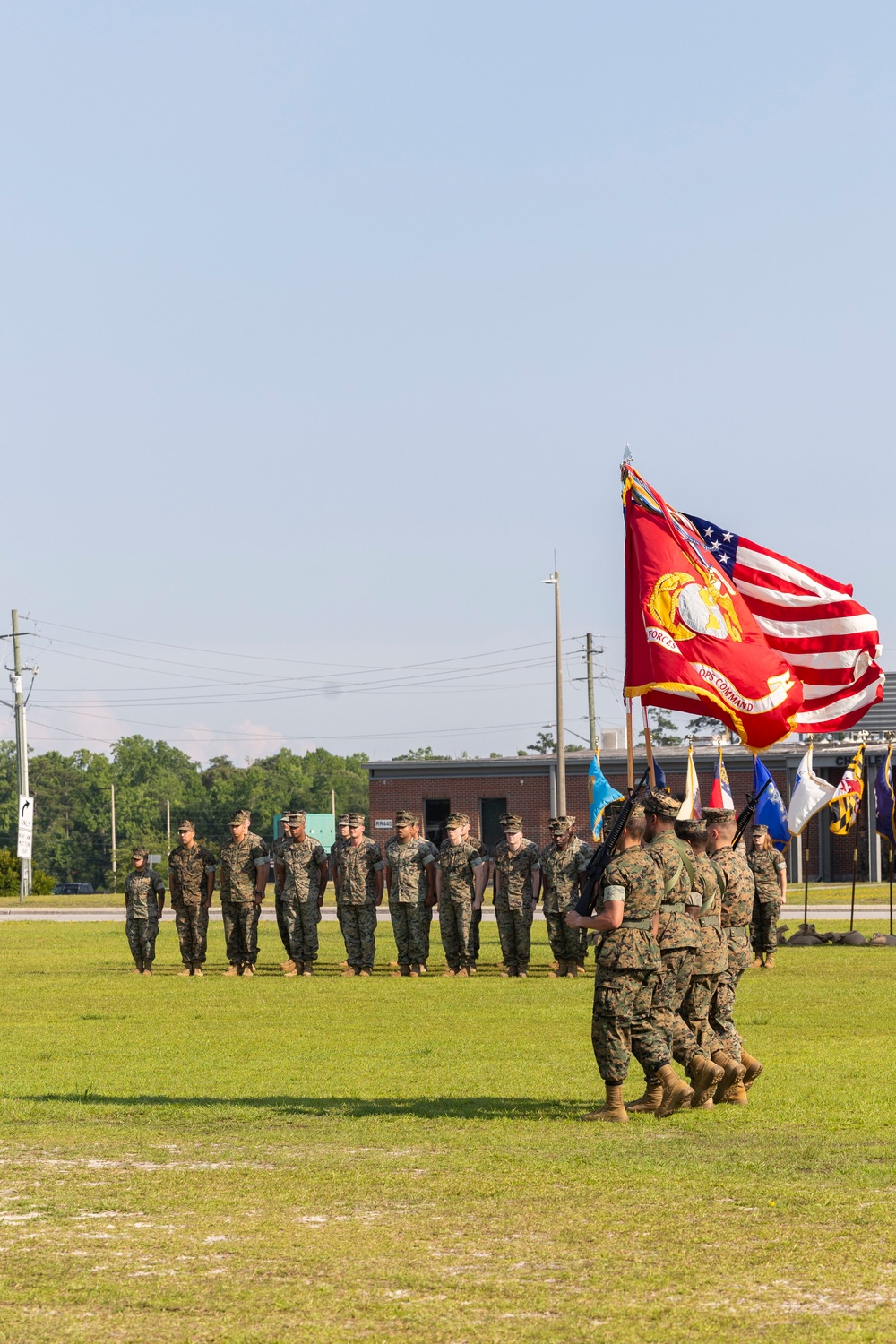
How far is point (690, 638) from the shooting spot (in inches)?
591

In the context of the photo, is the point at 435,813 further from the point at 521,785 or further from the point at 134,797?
the point at 134,797

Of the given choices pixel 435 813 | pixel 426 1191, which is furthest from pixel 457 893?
pixel 435 813

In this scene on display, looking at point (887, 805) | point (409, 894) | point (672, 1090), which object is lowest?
point (672, 1090)

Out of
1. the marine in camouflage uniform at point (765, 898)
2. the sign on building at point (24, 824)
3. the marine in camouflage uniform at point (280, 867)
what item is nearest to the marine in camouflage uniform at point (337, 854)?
the marine in camouflage uniform at point (280, 867)

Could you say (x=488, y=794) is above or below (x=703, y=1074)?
above

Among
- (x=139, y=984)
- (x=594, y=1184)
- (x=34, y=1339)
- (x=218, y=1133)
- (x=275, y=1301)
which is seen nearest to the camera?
(x=34, y=1339)

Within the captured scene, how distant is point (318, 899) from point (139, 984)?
263 centimetres

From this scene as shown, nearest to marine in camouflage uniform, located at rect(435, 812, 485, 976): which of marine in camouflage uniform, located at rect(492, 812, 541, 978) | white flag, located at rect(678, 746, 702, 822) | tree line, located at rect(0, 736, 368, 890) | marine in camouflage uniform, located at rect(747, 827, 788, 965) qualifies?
marine in camouflage uniform, located at rect(492, 812, 541, 978)

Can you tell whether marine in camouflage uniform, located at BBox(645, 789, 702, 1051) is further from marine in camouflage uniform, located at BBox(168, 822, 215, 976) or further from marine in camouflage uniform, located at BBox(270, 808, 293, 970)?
marine in camouflage uniform, located at BBox(168, 822, 215, 976)

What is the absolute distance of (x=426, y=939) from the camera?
20.7m

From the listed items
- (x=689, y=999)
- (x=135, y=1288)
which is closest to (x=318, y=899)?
(x=689, y=999)

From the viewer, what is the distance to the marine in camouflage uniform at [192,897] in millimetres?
20953

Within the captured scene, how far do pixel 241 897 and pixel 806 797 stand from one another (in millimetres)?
10699

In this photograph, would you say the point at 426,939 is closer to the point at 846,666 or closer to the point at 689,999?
the point at 846,666
